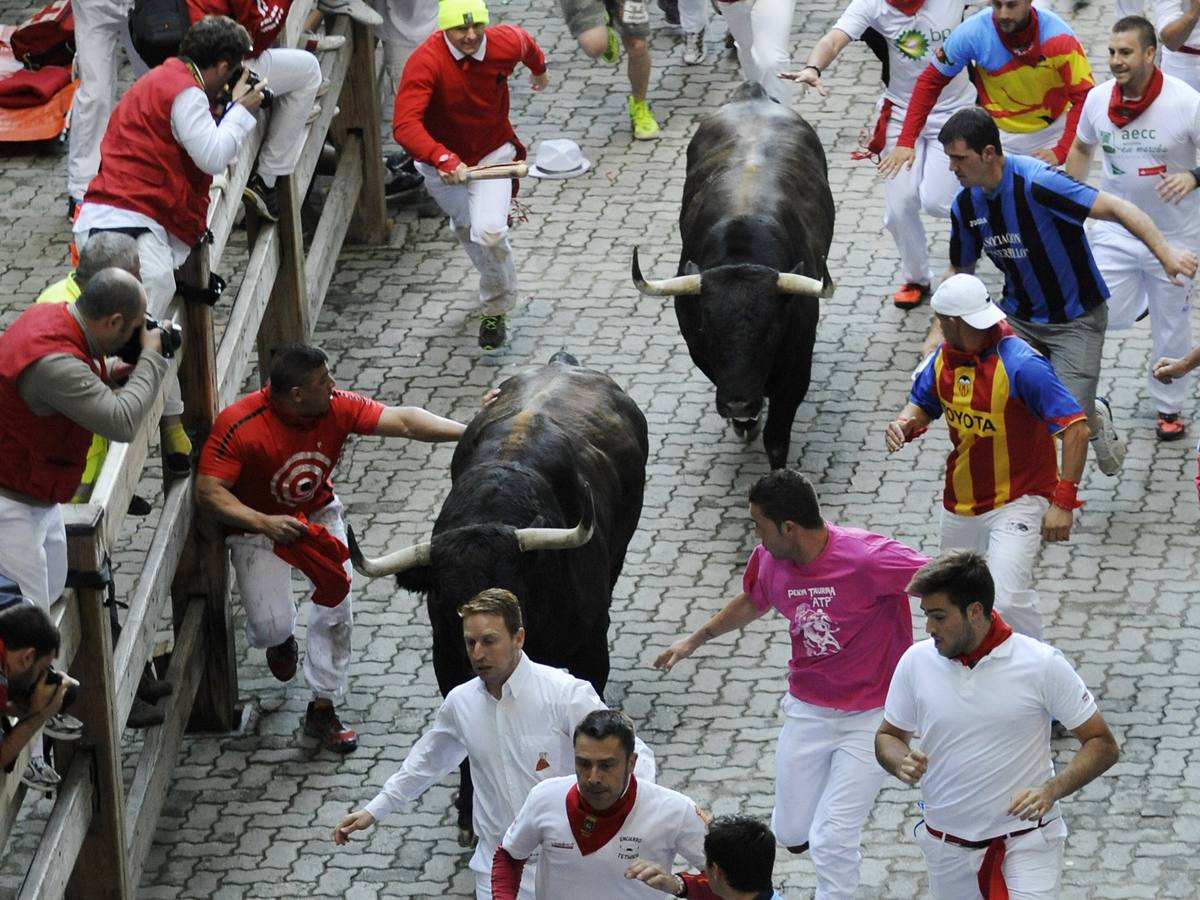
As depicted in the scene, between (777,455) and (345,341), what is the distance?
3217 mm

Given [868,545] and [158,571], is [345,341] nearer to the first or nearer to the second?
[158,571]

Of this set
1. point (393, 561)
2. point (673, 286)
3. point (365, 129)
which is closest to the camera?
point (393, 561)

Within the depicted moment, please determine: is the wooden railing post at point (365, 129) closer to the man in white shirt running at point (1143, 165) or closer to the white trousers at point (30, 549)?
the man in white shirt running at point (1143, 165)

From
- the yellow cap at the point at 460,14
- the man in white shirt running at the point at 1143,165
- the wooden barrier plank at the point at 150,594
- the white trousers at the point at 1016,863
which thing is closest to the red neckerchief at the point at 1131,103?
the man in white shirt running at the point at 1143,165

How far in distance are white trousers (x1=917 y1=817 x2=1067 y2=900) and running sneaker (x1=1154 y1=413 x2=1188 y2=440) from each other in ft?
16.7

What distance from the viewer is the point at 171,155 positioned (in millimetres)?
10672

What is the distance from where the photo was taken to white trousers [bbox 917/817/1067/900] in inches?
325

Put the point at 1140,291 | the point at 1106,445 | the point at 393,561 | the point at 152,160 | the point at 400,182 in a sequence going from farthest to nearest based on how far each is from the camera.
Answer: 1. the point at 400,182
2. the point at 1140,291
3. the point at 1106,445
4. the point at 152,160
5. the point at 393,561

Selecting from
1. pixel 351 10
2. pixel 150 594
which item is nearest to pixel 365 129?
pixel 351 10

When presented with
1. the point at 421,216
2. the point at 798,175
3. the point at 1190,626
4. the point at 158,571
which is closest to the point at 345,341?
the point at 421,216

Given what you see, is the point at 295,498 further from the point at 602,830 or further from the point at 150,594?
the point at 602,830

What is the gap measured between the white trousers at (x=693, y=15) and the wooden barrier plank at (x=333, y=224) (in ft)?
10.7

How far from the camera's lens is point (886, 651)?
9.11 metres

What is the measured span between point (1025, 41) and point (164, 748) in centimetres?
629
